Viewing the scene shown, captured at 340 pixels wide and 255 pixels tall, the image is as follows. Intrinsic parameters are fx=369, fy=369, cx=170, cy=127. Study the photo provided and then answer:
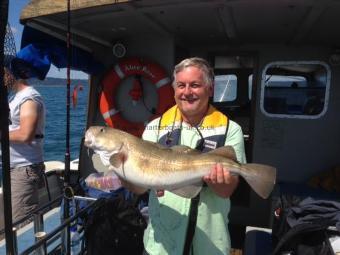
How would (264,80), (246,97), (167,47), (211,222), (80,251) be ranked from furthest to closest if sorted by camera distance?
1. (246,97)
2. (264,80)
3. (167,47)
4. (80,251)
5. (211,222)

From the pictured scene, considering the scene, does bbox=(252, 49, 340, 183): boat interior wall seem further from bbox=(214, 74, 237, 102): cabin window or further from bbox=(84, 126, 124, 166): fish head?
bbox=(84, 126, 124, 166): fish head

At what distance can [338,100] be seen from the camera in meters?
5.35

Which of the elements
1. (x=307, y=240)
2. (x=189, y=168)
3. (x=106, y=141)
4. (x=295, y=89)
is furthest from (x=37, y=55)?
(x=295, y=89)

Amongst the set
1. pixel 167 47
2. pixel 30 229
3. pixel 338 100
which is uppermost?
pixel 167 47

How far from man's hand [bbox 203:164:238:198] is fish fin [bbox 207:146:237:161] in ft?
0.24

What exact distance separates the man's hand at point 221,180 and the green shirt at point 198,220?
0.09m

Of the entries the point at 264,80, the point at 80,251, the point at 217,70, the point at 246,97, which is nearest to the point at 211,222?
the point at 80,251

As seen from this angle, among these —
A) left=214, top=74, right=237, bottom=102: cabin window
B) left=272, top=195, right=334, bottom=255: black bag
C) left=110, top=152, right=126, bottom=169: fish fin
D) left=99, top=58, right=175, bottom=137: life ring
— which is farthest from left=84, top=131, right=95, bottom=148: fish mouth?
left=214, top=74, right=237, bottom=102: cabin window

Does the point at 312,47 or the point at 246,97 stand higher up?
the point at 312,47

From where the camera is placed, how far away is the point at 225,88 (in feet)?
23.6

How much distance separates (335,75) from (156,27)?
107 inches

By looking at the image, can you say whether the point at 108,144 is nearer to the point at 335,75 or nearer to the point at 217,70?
the point at 335,75

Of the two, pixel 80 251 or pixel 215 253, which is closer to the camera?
pixel 215 253

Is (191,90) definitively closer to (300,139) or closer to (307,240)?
(307,240)
